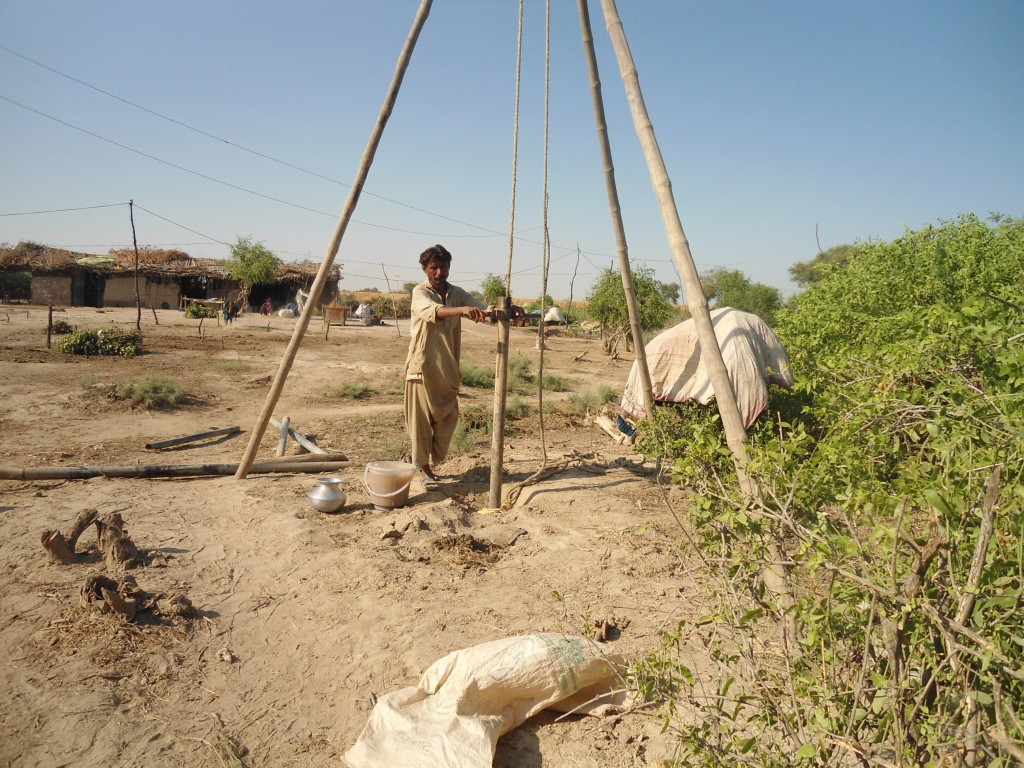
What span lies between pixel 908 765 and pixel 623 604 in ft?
6.33

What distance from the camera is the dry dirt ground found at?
232 cm

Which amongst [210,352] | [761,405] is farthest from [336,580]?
[210,352]

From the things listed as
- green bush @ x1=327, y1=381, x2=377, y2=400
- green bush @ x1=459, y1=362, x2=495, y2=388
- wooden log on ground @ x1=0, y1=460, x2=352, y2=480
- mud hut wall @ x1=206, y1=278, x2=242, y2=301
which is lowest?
wooden log on ground @ x1=0, y1=460, x2=352, y2=480

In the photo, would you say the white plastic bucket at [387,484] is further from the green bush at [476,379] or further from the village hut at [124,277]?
the village hut at [124,277]

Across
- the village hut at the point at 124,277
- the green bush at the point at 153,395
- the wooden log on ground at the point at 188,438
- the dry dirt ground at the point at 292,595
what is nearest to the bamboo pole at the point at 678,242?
the dry dirt ground at the point at 292,595

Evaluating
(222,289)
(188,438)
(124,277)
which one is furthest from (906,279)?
(222,289)

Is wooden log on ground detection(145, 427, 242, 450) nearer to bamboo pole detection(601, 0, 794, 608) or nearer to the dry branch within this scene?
the dry branch

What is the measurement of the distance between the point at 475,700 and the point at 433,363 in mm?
2942

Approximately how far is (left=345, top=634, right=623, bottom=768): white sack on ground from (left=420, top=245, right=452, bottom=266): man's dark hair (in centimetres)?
305

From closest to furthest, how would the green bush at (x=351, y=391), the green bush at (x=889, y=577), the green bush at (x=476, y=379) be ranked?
the green bush at (x=889, y=577), the green bush at (x=351, y=391), the green bush at (x=476, y=379)

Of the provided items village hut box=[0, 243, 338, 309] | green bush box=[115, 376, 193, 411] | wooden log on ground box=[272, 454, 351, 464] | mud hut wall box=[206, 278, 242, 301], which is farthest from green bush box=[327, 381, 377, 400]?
mud hut wall box=[206, 278, 242, 301]

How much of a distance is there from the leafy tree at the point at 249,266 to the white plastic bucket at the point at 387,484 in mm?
25832

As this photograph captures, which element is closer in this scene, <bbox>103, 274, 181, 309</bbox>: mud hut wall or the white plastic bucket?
the white plastic bucket

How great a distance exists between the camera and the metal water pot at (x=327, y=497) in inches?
174
